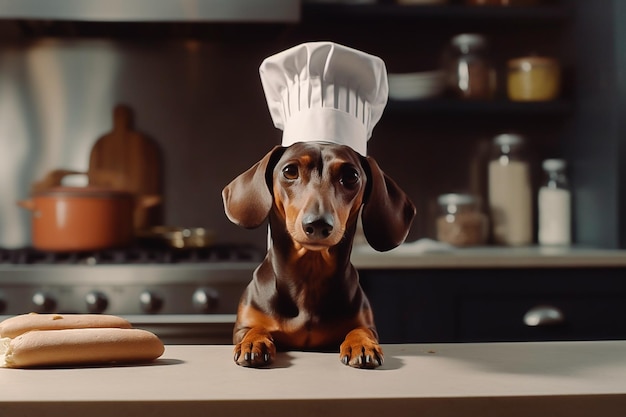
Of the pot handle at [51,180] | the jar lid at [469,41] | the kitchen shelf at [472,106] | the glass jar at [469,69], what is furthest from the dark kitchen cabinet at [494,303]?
the pot handle at [51,180]

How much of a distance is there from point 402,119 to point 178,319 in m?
1.13

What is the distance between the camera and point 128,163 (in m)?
2.31

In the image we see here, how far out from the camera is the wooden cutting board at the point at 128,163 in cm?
230

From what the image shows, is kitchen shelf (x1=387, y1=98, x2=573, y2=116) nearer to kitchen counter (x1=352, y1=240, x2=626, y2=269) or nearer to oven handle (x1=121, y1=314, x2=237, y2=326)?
kitchen counter (x1=352, y1=240, x2=626, y2=269)

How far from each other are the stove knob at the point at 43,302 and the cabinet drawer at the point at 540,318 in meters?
0.99

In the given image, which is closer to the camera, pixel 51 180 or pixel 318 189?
pixel 318 189

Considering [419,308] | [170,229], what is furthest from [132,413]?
[170,229]

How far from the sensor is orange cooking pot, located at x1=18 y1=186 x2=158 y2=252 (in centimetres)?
183

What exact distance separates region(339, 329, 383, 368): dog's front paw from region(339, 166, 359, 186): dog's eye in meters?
0.14

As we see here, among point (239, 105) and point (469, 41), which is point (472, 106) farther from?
point (239, 105)

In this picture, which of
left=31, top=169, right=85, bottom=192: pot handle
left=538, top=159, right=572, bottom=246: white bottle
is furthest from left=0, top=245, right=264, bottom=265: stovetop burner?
left=538, top=159, right=572, bottom=246: white bottle

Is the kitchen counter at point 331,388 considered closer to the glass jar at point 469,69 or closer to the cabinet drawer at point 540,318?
the cabinet drawer at point 540,318

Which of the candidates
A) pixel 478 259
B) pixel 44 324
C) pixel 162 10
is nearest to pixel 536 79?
pixel 478 259

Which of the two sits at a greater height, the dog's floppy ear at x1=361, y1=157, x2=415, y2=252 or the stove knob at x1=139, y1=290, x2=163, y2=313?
the dog's floppy ear at x1=361, y1=157, x2=415, y2=252
